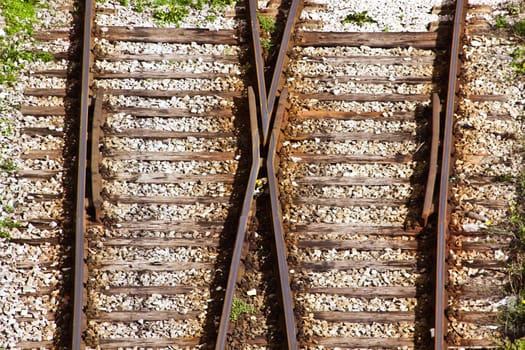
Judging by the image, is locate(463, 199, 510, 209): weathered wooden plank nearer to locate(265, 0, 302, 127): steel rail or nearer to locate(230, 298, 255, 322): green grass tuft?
locate(265, 0, 302, 127): steel rail

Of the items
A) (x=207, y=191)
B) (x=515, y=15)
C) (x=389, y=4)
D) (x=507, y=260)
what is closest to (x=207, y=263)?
(x=207, y=191)

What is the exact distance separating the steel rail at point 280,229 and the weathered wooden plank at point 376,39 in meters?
1.03

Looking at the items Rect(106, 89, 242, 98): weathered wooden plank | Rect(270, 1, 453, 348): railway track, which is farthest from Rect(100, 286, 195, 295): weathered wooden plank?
Rect(106, 89, 242, 98): weathered wooden plank

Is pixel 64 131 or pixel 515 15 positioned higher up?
pixel 515 15

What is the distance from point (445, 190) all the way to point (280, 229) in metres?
1.80

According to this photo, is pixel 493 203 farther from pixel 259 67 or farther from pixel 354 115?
pixel 259 67

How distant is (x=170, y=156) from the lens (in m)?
7.95

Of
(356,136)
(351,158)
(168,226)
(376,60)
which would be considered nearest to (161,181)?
(168,226)

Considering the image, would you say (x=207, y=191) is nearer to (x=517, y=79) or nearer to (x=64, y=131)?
(x=64, y=131)

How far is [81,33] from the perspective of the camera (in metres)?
8.84

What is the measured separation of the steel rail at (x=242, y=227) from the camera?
6.89 m

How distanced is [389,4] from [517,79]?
74.2 inches

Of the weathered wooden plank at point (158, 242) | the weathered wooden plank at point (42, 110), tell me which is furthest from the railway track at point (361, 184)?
the weathered wooden plank at point (42, 110)

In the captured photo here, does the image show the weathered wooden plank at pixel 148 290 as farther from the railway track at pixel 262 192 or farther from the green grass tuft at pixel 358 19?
the green grass tuft at pixel 358 19
